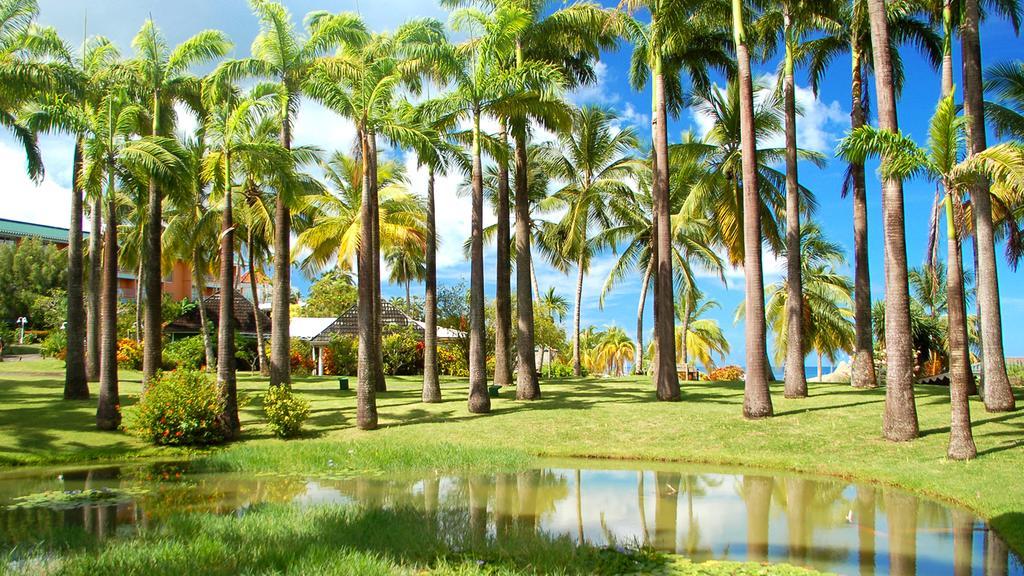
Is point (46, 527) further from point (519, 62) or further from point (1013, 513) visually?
point (519, 62)

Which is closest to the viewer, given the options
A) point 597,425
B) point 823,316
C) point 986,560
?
point 986,560

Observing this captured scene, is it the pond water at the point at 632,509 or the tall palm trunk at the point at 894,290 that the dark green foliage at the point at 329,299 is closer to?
the pond water at the point at 632,509

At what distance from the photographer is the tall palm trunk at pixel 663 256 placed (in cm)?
2308

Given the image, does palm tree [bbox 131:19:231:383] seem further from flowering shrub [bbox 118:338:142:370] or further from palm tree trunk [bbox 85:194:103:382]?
flowering shrub [bbox 118:338:142:370]

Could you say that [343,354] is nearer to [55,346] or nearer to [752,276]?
[55,346]

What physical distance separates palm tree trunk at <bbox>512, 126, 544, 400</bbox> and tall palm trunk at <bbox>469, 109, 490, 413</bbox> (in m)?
2.11

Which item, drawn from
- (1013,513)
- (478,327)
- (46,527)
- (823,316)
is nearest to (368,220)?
(478,327)

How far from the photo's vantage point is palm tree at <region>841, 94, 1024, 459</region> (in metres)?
13.9

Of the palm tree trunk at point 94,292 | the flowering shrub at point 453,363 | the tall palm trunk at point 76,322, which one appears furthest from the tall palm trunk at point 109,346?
the flowering shrub at point 453,363

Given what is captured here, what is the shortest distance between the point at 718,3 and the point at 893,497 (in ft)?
52.9

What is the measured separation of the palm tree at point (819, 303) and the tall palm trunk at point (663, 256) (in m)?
11.8

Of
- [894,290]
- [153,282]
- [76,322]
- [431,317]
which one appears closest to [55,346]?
[76,322]

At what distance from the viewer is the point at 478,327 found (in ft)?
74.6

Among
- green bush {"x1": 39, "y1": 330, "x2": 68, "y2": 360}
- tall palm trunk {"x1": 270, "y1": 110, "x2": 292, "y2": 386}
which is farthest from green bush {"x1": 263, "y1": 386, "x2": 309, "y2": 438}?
green bush {"x1": 39, "y1": 330, "x2": 68, "y2": 360}
